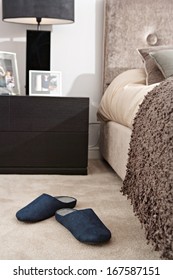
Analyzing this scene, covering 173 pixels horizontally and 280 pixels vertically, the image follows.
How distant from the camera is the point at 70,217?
1.56 meters

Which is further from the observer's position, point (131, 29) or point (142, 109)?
point (131, 29)

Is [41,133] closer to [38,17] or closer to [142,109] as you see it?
[38,17]

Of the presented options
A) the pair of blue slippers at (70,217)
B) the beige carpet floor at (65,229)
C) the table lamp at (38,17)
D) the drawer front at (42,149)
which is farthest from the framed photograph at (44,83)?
the pair of blue slippers at (70,217)

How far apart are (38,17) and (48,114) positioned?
57cm

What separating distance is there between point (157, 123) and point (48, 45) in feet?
5.02

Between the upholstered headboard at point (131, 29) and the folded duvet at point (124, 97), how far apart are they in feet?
0.56

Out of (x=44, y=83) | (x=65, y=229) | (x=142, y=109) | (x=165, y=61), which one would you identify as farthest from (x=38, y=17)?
(x=65, y=229)

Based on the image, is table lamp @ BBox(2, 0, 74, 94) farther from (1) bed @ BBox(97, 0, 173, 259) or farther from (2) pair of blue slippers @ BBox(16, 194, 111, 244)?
(2) pair of blue slippers @ BBox(16, 194, 111, 244)

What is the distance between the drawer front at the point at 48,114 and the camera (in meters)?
2.45

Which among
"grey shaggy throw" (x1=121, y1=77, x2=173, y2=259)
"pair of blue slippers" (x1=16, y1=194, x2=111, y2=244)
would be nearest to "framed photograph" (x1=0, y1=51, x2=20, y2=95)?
"pair of blue slippers" (x1=16, y1=194, x2=111, y2=244)

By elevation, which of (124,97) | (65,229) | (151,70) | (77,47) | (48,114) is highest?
(77,47)

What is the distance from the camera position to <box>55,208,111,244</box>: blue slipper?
1.40 metres

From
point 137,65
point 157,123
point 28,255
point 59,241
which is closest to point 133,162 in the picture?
point 157,123
